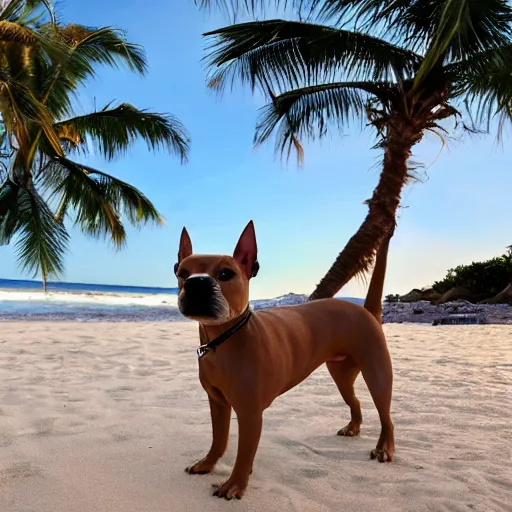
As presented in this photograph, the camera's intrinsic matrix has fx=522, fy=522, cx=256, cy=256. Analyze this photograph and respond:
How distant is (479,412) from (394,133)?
6242 millimetres

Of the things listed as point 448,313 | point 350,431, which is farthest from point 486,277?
point 350,431

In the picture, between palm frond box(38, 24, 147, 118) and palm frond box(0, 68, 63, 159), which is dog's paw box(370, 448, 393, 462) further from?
palm frond box(38, 24, 147, 118)

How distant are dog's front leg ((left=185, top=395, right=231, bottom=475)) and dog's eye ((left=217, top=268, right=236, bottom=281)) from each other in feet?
2.24

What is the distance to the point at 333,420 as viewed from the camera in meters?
3.59

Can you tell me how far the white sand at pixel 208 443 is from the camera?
7.38 feet

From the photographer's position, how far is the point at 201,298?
1992 mm

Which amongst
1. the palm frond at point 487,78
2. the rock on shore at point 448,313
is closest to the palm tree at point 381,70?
the palm frond at point 487,78

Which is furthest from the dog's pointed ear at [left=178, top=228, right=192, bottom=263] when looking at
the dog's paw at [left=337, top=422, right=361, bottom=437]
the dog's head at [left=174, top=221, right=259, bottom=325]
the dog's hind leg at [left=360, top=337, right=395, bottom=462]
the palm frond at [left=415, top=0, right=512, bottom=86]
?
the palm frond at [left=415, top=0, right=512, bottom=86]

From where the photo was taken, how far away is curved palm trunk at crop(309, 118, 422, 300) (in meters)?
8.57

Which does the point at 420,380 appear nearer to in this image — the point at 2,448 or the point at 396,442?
the point at 396,442

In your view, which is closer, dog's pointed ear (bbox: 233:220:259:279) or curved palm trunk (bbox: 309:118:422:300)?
dog's pointed ear (bbox: 233:220:259:279)

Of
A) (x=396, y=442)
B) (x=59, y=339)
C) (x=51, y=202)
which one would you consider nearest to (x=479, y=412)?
(x=396, y=442)

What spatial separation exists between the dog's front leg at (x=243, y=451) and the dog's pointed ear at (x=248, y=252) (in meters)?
0.59

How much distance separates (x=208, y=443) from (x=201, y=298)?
1334mm
